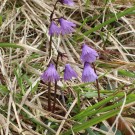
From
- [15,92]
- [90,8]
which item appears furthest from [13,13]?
[15,92]

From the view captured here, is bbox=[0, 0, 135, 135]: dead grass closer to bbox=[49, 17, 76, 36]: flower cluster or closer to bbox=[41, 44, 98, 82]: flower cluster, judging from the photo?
bbox=[41, 44, 98, 82]: flower cluster

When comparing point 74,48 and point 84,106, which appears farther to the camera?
point 74,48

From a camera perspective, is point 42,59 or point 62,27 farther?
point 42,59

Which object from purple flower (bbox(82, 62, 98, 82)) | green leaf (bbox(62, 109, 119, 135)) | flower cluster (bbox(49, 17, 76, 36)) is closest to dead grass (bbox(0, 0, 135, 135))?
green leaf (bbox(62, 109, 119, 135))

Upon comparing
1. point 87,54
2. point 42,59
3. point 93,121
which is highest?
point 87,54

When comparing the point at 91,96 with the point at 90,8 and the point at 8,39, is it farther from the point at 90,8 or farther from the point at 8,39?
the point at 90,8

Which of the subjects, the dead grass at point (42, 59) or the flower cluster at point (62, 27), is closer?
the flower cluster at point (62, 27)

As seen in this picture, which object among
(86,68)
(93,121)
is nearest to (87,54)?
(86,68)

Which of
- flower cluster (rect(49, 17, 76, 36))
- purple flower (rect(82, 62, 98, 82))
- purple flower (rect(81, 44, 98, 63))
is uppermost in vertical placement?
flower cluster (rect(49, 17, 76, 36))

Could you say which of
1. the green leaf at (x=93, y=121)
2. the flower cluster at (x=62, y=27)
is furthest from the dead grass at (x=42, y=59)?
the flower cluster at (x=62, y=27)

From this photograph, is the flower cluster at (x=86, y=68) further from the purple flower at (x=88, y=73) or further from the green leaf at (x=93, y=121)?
the green leaf at (x=93, y=121)

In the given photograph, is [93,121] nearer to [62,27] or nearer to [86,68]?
[86,68]
